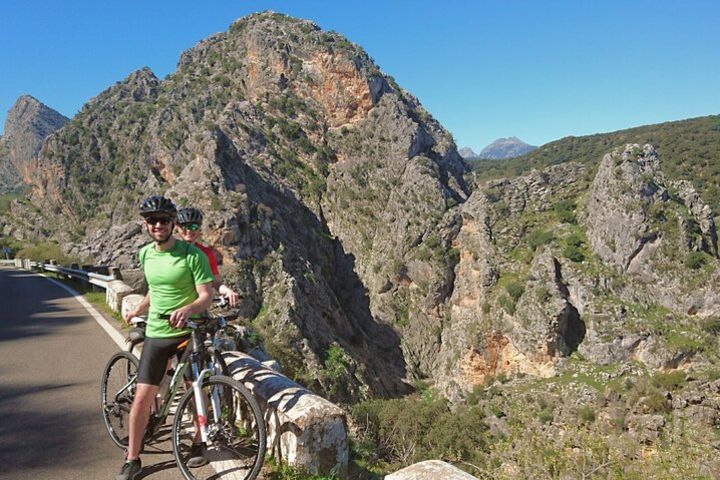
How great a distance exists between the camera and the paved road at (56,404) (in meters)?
3.99

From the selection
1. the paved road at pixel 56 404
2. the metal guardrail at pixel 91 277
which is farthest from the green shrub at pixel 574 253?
the paved road at pixel 56 404

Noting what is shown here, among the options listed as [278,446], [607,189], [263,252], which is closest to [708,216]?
[607,189]

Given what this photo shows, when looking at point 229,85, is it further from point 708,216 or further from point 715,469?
point 715,469

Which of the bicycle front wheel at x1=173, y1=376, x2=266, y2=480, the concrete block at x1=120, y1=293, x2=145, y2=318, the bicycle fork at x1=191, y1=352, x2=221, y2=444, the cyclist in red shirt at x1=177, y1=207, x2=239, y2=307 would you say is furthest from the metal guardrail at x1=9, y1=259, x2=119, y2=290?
the bicycle fork at x1=191, y1=352, x2=221, y2=444

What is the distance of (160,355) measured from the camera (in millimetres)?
3455

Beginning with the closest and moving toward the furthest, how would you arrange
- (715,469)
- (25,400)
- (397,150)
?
(25,400)
(715,469)
(397,150)

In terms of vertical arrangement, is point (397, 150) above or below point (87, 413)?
above

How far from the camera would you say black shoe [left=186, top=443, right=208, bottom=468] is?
3.58 m

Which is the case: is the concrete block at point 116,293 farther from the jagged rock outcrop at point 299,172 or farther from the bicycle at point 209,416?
the jagged rock outcrop at point 299,172

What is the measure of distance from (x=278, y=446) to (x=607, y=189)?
47095 mm

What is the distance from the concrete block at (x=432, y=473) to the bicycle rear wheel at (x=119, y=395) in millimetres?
2731

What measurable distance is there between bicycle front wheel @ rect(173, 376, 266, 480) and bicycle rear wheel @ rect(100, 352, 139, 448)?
2.16 feet

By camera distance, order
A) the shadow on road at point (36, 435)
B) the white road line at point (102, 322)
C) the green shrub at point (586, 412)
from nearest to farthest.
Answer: the shadow on road at point (36, 435)
the white road line at point (102, 322)
the green shrub at point (586, 412)

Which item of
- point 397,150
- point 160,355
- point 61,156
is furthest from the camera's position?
point 61,156
